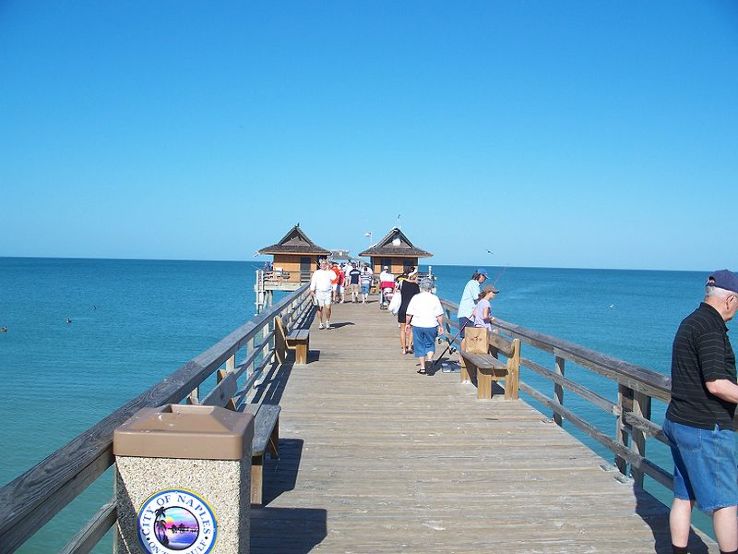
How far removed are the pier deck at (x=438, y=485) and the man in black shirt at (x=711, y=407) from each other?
2.26 ft

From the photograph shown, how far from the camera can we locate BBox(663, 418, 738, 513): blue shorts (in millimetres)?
3344

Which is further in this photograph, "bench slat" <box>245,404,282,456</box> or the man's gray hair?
"bench slat" <box>245,404,282,456</box>

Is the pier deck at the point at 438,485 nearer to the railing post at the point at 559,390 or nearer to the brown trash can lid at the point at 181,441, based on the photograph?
the railing post at the point at 559,390

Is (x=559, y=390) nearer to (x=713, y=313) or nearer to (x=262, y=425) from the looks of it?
(x=262, y=425)

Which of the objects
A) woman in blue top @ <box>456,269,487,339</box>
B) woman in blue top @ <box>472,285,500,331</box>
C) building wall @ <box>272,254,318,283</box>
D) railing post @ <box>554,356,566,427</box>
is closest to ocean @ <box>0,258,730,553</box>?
woman in blue top @ <box>456,269,487,339</box>

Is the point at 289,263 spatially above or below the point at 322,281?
above

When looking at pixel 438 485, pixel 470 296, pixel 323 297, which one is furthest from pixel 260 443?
pixel 323 297

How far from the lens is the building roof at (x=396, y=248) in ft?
132

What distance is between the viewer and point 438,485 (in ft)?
16.2

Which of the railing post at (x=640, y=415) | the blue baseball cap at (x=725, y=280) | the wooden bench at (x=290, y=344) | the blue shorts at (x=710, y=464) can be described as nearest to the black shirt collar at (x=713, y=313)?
the blue baseball cap at (x=725, y=280)

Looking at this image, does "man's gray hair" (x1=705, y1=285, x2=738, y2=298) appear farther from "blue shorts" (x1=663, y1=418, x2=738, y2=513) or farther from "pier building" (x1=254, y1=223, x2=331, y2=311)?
"pier building" (x1=254, y1=223, x2=331, y2=311)

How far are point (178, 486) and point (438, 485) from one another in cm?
258

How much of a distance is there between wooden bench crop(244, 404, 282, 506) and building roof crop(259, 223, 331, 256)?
35.5m

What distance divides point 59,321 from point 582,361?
46.0 metres
